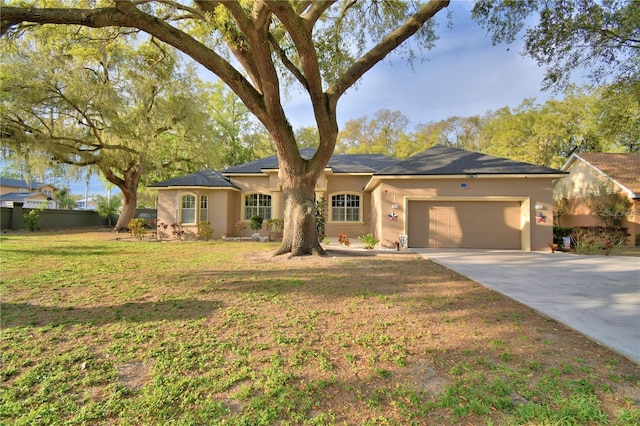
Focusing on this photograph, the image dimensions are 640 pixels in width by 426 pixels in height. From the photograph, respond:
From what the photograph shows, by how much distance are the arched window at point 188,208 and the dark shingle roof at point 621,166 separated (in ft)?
76.4

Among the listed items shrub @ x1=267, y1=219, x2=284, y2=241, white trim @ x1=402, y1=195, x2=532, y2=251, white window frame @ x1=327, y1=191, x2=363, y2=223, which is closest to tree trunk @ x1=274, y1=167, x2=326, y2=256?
white trim @ x1=402, y1=195, x2=532, y2=251

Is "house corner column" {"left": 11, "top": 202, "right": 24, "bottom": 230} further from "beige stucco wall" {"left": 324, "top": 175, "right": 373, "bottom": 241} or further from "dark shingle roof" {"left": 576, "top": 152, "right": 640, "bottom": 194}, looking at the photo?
A: "dark shingle roof" {"left": 576, "top": 152, "right": 640, "bottom": 194}

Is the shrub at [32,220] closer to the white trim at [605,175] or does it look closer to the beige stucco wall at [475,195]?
the beige stucco wall at [475,195]

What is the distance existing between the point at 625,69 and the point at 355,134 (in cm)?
2773

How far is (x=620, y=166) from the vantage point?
728 inches

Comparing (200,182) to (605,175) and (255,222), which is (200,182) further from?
(605,175)

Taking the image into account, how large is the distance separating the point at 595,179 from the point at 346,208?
606 inches

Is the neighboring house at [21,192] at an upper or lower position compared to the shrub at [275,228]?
upper

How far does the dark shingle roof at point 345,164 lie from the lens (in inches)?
655

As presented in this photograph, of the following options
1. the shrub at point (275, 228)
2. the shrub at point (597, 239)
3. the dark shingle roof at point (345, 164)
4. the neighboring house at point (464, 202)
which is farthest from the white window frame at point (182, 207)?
the shrub at point (597, 239)

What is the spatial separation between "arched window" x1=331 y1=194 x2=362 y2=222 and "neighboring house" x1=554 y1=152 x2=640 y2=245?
14.0m

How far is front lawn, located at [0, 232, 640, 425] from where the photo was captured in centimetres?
230

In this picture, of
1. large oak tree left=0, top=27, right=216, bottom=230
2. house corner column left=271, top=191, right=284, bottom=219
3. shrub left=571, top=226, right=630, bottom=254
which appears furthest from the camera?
house corner column left=271, top=191, right=284, bottom=219

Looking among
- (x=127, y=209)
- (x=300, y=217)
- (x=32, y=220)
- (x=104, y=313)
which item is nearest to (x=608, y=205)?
(x=300, y=217)
